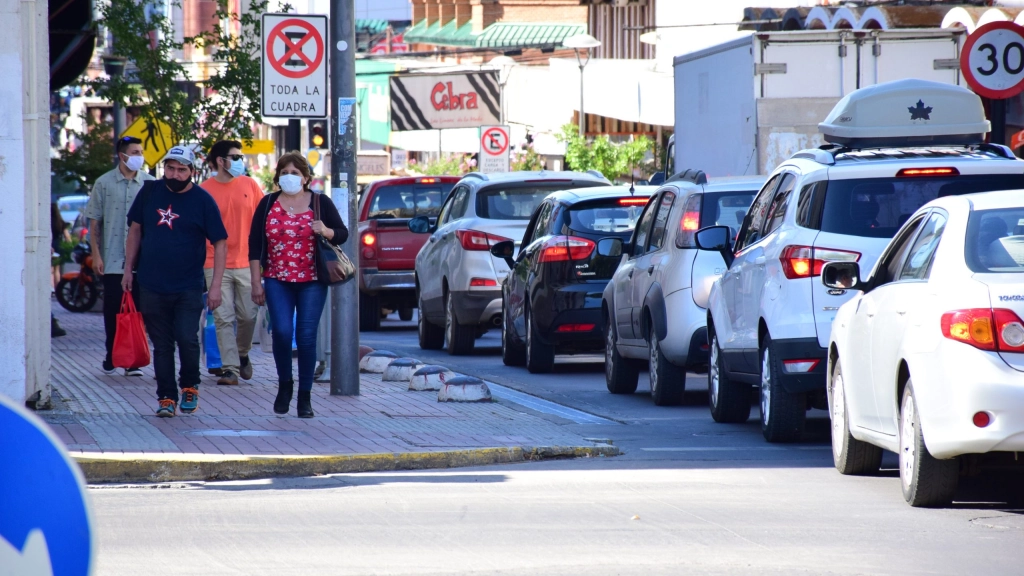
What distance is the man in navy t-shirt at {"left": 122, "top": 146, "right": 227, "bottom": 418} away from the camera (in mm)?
11133

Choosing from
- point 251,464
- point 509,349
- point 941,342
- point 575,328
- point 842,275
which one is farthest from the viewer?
point 509,349

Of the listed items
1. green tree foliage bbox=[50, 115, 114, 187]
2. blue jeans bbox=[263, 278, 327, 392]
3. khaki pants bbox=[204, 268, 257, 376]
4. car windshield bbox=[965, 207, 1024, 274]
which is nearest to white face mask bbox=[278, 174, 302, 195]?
blue jeans bbox=[263, 278, 327, 392]

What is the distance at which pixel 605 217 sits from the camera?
50.3 feet

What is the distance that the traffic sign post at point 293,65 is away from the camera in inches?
527

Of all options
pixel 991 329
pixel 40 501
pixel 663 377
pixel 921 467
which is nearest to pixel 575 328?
pixel 663 377

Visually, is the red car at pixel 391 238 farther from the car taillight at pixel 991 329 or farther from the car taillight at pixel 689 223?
the car taillight at pixel 991 329

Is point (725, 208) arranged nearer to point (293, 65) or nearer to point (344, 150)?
point (344, 150)

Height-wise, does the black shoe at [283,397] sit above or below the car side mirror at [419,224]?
below

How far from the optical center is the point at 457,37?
69.2 metres

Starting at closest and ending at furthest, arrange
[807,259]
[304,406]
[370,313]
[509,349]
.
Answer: [807,259] → [304,406] → [509,349] → [370,313]

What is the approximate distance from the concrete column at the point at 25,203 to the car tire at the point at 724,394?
4604mm

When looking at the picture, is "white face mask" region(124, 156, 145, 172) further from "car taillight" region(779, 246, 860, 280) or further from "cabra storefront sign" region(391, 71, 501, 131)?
"cabra storefront sign" region(391, 71, 501, 131)

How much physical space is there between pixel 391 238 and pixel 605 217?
723cm

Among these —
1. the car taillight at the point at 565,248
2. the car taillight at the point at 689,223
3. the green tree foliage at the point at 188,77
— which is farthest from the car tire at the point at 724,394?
the green tree foliage at the point at 188,77
